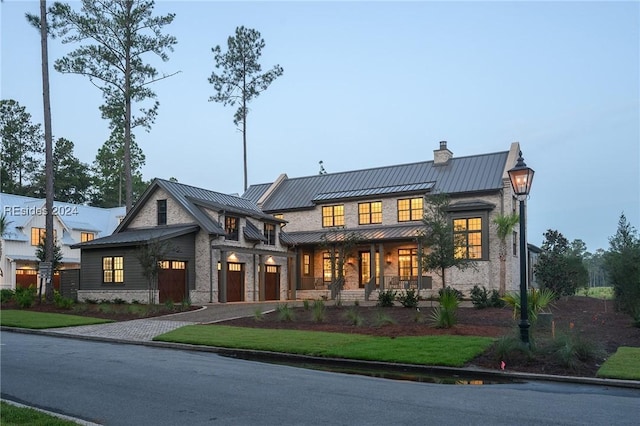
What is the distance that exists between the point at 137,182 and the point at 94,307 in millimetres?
52956

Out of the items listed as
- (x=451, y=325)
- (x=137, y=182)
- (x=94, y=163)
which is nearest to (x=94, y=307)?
(x=451, y=325)

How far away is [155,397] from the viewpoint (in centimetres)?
943

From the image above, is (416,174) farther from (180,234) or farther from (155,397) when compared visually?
(155,397)

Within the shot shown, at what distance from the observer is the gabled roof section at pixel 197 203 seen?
3319 cm

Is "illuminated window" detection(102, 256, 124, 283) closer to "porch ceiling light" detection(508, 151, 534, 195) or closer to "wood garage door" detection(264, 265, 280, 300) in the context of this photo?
"wood garage door" detection(264, 265, 280, 300)

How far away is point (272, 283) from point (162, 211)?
27.8 feet

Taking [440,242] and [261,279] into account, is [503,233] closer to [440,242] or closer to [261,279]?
[440,242]

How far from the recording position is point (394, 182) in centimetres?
4019

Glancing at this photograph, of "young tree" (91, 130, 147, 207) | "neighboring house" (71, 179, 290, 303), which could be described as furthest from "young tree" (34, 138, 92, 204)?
"neighboring house" (71, 179, 290, 303)

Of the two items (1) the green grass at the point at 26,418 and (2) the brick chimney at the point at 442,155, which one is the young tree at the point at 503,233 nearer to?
(2) the brick chimney at the point at 442,155

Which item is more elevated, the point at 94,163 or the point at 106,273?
the point at 94,163

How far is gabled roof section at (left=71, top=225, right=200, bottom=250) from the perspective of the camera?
3092 cm

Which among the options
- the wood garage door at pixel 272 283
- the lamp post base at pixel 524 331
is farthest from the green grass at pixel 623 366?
the wood garage door at pixel 272 283

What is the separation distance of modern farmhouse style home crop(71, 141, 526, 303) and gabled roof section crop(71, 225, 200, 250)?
0.10 m
